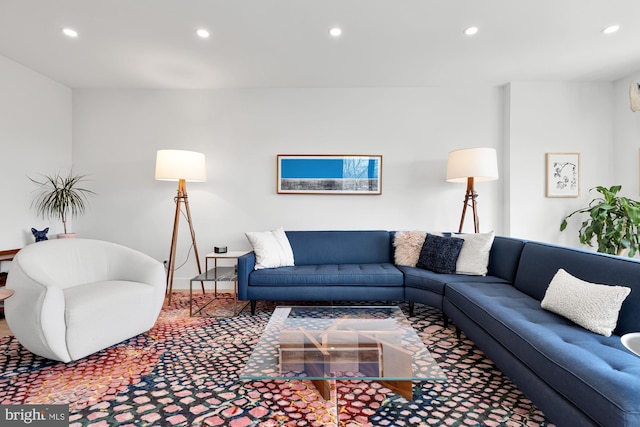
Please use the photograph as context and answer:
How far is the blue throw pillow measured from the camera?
9.66 ft

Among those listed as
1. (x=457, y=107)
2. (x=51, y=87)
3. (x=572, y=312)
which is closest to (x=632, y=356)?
(x=572, y=312)

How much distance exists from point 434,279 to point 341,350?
1425 millimetres

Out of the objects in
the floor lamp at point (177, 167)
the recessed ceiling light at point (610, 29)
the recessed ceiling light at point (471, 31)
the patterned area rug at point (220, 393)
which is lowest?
the patterned area rug at point (220, 393)

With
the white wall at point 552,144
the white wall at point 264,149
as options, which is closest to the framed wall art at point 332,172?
the white wall at point 264,149

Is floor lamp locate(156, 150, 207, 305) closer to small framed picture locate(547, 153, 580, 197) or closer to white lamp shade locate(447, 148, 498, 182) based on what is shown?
white lamp shade locate(447, 148, 498, 182)

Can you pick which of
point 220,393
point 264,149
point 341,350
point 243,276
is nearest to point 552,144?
point 264,149

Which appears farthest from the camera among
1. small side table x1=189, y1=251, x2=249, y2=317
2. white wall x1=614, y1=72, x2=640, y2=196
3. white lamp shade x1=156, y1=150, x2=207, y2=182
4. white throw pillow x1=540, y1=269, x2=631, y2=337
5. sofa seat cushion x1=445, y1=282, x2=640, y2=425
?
white wall x1=614, y1=72, x2=640, y2=196

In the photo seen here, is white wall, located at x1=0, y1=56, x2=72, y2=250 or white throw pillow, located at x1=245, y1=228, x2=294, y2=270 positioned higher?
white wall, located at x1=0, y1=56, x2=72, y2=250

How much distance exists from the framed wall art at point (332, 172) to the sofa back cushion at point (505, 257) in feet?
4.85

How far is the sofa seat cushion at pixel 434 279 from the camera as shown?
2.69 meters

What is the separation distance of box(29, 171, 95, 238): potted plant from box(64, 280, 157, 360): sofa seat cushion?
5.86 ft

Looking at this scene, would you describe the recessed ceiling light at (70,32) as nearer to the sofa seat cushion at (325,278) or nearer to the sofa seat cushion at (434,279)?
the sofa seat cushion at (325,278)

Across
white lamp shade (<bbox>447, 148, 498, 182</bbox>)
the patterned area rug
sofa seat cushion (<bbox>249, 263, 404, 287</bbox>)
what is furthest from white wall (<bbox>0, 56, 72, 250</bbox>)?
white lamp shade (<bbox>447, 148, 498, 182</bbox>)

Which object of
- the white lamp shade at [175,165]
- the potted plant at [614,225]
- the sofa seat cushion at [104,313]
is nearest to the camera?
the sofa seat cushion at [104,313]
